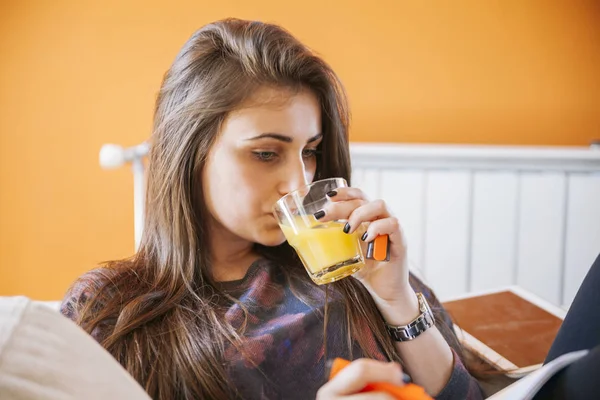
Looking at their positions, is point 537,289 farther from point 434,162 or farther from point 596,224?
point 434,162

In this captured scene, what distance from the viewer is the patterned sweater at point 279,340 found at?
910mm

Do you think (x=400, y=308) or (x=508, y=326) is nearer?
(x=400, y=308)

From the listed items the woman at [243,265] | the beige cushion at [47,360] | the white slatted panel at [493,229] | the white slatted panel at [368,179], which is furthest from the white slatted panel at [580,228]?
the beige cushion at [47,360]

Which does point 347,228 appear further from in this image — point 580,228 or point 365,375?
point 580,228

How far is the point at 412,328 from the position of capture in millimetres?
1009

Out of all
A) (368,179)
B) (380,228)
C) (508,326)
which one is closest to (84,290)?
(380,228)

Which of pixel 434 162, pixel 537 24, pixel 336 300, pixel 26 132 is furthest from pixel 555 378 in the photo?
pixel 26 132

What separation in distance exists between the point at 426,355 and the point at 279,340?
9.9 inches

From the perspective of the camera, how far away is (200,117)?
104cm

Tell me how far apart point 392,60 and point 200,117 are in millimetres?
1108

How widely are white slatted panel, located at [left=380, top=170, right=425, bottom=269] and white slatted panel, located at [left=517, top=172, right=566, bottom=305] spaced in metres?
0.32

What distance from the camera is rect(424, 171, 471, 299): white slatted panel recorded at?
A: 192 cm

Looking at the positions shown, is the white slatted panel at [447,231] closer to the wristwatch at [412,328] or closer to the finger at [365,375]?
the wristwatch at [412,328]

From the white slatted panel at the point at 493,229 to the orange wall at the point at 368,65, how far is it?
196 millimetres
